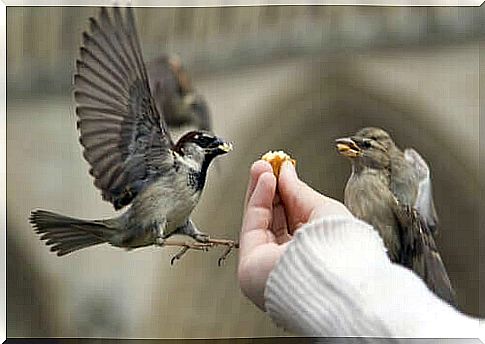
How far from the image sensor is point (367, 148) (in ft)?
2.32

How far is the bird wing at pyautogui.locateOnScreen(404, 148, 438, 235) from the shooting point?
2.33ft

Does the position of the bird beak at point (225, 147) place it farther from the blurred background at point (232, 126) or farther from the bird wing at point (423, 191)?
the bird wing at point (423, 191)

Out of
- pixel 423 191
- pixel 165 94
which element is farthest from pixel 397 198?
pixel 165 94

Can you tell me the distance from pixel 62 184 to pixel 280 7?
0.88ft

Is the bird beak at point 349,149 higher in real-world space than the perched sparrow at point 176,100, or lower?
lower

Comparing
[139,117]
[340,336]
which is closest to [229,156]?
[139,117]

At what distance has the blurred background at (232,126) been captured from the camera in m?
0.70

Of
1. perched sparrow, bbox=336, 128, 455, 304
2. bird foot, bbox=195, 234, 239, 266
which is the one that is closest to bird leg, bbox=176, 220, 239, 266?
bird foot, bbox=195, 234, 239, 266

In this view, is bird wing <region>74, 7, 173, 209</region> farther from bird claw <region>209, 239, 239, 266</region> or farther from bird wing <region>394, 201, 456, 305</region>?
bird wing <region>394, 201, 456, 305</region>

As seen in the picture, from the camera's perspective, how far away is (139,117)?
2.30 feet

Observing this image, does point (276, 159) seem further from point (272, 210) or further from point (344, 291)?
point (344, 291)

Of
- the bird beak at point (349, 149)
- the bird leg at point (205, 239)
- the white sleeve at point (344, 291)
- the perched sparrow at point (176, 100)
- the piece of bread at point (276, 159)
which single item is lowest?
the white sleeve at point (344, 291)

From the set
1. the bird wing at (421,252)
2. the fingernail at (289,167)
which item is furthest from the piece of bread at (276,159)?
the bird wing at (421,252)

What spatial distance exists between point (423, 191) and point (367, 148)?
0.22 ft
